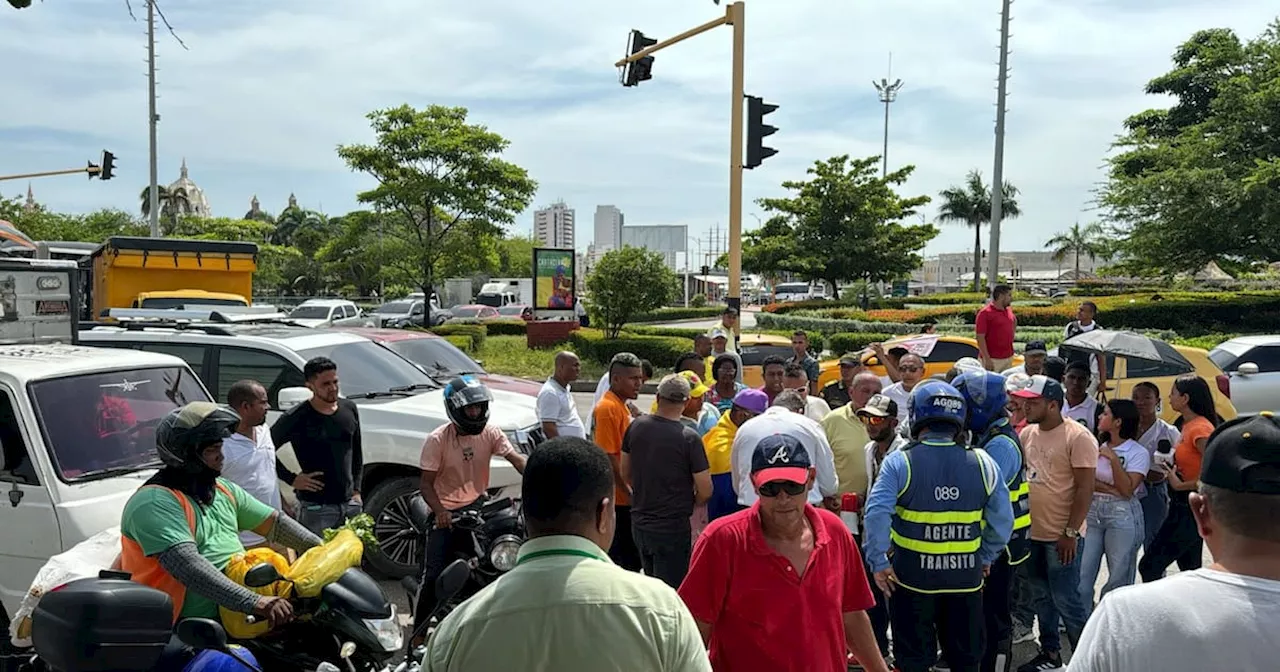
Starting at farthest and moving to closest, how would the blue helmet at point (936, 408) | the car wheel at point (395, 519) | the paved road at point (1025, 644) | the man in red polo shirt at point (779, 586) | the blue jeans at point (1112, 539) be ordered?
the car wheel at point (395, 519), the paved road at point (1025, 644), the blue jeans at point (1112, 539), the blue helmet at point (936, 408), the man in red polo shirt at point (779, 586)

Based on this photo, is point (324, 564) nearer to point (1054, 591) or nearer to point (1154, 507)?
point (1054, 591)

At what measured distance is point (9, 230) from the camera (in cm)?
902

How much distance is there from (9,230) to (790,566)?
9004 mm

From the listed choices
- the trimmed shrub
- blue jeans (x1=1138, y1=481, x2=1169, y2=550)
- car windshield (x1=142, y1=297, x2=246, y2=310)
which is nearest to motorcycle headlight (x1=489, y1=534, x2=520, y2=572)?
blue jeans (x1=1138, y1=481, x2=1169, y2=550)

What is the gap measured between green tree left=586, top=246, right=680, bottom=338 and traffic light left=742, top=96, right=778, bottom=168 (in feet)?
41.2

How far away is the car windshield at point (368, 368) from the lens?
7.94 m

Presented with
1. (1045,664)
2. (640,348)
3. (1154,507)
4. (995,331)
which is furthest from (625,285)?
(1045,664)

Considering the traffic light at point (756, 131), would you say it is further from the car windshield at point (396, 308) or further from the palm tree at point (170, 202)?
the palm tree at point (170, 202)

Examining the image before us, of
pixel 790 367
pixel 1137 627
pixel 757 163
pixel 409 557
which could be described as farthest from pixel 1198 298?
pixel 1137 627

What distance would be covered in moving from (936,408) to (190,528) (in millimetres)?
3112

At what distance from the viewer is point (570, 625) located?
1.97 m

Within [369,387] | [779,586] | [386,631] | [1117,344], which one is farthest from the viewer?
[1117,344]

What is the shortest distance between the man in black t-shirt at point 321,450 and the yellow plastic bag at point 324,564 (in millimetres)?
2452

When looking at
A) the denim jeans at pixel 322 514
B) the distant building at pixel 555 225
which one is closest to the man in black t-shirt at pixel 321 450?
the denim jeans at pixel 322 514
